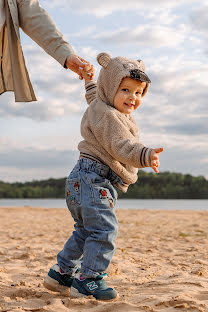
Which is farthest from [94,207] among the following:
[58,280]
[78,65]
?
[78,65]

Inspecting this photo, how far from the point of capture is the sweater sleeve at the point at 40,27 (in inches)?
155

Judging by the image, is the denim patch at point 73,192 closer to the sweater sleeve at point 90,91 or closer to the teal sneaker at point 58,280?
the teal sneaker at point 58,280

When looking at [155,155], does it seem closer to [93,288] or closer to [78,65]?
[93,288]

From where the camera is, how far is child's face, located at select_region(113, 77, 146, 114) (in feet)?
9.74

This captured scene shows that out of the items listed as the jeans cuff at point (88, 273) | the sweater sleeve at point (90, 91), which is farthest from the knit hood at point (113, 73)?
the jeans cuff at point (88, 273)

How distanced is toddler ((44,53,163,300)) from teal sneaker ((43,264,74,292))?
145mm

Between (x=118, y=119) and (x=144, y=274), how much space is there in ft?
6.45

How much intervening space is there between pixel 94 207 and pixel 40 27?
78.7 inches

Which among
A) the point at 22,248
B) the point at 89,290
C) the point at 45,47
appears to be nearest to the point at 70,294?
the point at 89,290

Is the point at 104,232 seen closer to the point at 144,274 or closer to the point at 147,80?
the point at 147,80

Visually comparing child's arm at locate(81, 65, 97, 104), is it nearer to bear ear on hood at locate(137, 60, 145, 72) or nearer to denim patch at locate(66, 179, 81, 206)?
bear ear on hood at locate(137, 60, 145, 72)

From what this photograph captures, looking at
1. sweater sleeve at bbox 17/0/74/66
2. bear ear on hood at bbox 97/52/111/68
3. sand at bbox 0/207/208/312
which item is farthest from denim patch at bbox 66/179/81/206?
sweater sleeve at bbox 17/0/74/66

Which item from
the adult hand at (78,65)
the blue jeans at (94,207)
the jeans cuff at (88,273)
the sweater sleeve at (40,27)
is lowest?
the jeans cuff at (88,273)

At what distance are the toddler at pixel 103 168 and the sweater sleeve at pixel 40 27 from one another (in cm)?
102
